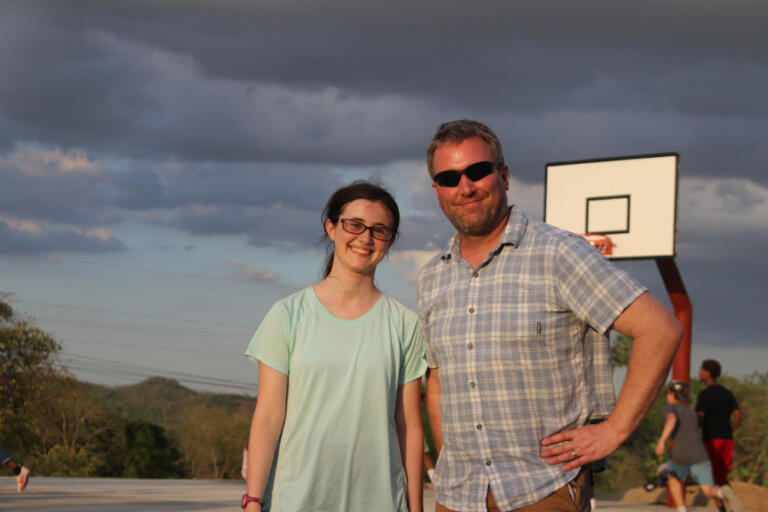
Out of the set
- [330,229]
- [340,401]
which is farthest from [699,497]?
[340,401]

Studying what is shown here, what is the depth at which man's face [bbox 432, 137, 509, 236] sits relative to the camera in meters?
3.47

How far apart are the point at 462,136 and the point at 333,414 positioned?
45.0 inches

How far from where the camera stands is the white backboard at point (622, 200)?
15.7m

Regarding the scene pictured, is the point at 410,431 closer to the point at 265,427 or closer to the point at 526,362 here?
the point at 265,427

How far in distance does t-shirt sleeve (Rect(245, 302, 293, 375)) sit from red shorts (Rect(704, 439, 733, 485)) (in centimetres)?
1013

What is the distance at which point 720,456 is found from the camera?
1237 cm

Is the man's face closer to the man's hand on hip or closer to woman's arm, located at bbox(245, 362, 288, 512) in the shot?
the man's hand on hip

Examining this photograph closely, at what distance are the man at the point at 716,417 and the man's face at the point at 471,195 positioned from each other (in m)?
9.73

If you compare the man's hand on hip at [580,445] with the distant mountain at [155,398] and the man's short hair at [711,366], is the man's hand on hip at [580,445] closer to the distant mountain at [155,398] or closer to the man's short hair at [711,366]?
the man's short hair at [711,366]

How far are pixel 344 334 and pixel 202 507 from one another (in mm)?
8673

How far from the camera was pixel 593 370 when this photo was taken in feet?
10.9

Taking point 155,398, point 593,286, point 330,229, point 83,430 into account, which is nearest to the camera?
point 593,286

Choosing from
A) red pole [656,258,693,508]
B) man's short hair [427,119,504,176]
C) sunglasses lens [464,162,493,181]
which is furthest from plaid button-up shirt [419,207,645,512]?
red pole [656,258,693,508]

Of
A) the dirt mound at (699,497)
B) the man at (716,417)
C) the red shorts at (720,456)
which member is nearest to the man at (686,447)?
the red shorts at (720,456)
